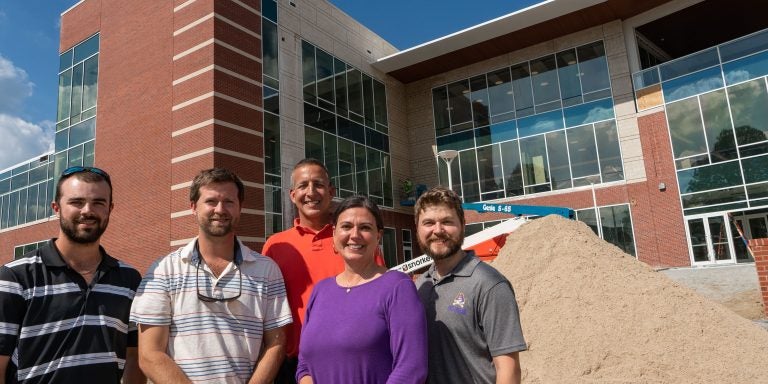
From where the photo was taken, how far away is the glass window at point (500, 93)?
78.3 feet

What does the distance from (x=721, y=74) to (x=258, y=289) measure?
21179 millimetres

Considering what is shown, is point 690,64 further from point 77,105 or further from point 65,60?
point 65,60

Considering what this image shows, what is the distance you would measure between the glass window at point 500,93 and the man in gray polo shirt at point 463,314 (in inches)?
875

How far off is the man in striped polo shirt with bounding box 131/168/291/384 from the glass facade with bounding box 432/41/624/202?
2101 centimetres

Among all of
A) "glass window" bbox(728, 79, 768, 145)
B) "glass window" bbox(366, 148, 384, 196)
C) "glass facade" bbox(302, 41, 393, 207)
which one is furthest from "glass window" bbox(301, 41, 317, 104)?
"glass window" bbox(728, 79, 768, 145)

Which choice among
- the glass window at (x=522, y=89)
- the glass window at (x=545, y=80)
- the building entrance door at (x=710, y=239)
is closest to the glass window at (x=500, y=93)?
the glass window at (x=522, y=89)

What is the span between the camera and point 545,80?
22984mm

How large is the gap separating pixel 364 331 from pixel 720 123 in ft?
67.4

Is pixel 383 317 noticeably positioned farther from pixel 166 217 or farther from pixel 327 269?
pixel 166 217

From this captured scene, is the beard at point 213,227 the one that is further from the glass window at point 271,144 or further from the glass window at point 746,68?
the glass window at point 746,68

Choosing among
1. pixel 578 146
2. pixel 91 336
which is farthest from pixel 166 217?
pixel 578 146

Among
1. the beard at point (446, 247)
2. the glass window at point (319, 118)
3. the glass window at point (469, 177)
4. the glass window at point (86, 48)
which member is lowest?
the beard at point (446, 247)

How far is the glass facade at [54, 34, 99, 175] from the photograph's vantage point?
21609mm

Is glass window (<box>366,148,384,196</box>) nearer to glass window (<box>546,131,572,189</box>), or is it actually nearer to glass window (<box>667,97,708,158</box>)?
glass window (<box>546,131,572,189</box>)
